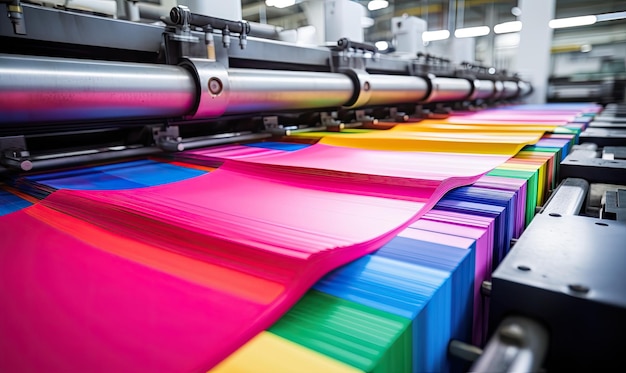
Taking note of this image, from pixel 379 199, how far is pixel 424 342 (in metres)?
0.39

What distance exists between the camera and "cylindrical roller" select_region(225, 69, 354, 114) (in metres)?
1.44

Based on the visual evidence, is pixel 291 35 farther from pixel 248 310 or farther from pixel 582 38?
pixel 582 38

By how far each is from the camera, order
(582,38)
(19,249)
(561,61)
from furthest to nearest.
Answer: (561,61) → (582,38) → (19,249)

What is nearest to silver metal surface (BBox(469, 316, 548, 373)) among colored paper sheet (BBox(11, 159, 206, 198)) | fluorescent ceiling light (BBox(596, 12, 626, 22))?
colored paper sheet (BBox(11, 159, 206, 198))

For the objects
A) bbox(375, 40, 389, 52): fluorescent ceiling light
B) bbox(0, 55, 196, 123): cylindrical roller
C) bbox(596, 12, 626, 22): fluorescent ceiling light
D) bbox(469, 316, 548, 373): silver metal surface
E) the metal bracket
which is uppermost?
bbox(596, 12, 626, 22): fluorescent ceiling light

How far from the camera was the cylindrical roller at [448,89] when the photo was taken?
2.75 meters

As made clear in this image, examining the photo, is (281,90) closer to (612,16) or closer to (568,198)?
(568,198)

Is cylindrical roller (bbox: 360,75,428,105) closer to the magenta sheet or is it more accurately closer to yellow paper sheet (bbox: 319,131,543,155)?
yellow paper sheet (bbox: 319,131,543,155)

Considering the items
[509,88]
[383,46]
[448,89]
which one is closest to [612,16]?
[383,46]

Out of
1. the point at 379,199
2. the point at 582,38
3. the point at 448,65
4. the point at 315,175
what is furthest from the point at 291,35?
the point at 582,38

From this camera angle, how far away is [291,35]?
288 cm

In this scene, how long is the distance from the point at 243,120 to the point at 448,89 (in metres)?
1.73

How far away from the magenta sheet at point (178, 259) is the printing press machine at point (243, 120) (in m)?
0.21

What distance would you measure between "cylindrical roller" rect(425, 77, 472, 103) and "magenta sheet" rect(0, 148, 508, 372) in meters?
1.93
